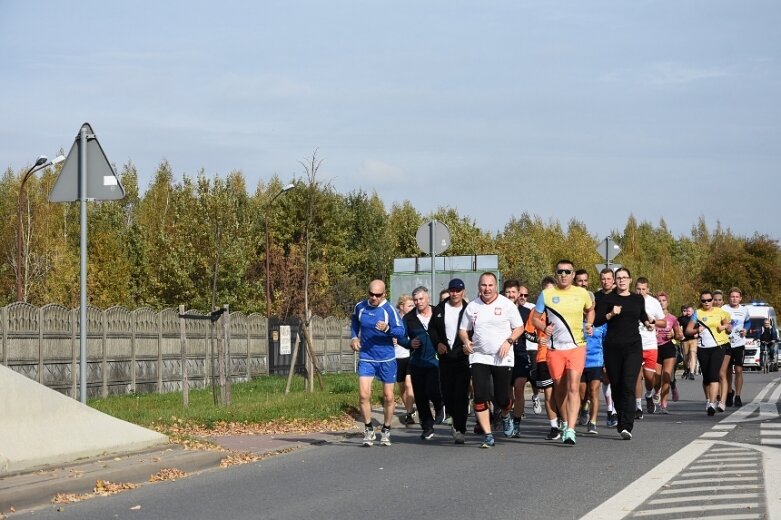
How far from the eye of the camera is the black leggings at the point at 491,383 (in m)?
14.4

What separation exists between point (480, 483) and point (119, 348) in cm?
1615

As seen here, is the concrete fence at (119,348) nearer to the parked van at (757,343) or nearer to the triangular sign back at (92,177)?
the triangular sign back at (92,177)

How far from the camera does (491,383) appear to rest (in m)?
14.8

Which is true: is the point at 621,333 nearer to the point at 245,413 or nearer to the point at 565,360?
the point at 565,360

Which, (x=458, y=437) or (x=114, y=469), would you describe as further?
(x=458, y=437)

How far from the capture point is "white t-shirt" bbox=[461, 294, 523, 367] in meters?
14.4

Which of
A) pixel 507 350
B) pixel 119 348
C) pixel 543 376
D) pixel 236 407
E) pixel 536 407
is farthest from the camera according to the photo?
pixel 119 348

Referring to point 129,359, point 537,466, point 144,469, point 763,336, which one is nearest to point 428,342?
point 537,466

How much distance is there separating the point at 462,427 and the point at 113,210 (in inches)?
2740

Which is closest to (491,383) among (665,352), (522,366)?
(522,366)

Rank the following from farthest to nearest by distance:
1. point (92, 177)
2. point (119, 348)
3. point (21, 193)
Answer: point (21, 193)
point (119, 348)
point (92, 177)

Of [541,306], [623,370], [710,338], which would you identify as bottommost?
[623,370]

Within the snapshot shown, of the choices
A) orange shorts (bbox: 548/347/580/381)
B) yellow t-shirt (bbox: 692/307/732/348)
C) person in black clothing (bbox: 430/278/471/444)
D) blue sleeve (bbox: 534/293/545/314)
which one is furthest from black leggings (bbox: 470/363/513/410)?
yellow t-shirt (bbox: 692/307/732/348)

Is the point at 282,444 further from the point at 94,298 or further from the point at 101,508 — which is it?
the point at 94,298
